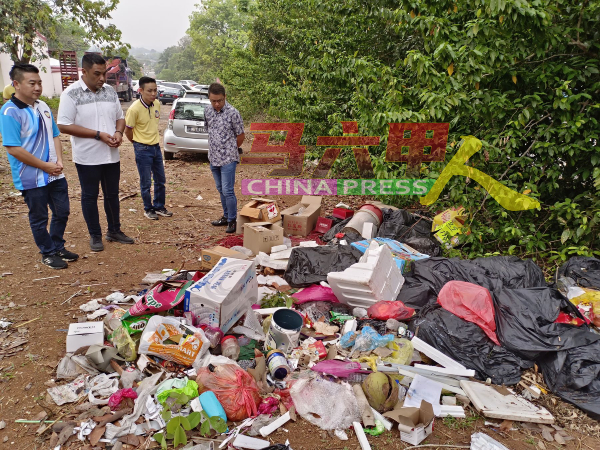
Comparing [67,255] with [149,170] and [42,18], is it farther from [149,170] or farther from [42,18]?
[42,18]

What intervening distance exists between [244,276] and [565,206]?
3.26m

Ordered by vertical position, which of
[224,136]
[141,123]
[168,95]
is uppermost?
[168,95]

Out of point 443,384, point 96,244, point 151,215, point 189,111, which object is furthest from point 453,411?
point 189,111

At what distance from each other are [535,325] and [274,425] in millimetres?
2058

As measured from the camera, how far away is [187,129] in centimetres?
926

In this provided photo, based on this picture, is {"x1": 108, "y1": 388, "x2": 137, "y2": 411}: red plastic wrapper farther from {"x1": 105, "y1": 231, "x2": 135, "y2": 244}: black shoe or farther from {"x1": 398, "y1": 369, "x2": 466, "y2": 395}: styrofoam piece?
{"x1": 105, "y1": 231, "x2": 135, "y2": 244}: black shoe

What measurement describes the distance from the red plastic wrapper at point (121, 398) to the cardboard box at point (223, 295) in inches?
26.8

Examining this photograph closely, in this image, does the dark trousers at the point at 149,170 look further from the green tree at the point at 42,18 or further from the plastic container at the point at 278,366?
the green tree at the point at 42,18

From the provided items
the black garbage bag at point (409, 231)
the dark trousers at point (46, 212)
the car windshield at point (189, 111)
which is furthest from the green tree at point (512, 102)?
the car windshield at point (189, 111)

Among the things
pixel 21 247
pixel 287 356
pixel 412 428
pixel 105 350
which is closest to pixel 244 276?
pixel 287 356

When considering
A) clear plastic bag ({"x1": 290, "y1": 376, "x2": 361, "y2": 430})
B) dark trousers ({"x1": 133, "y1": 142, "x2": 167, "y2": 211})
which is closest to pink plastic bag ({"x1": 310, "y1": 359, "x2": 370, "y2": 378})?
clear plastic bag ({"x1": 290, "y1": 376, "x2": 361, "y2": 430})

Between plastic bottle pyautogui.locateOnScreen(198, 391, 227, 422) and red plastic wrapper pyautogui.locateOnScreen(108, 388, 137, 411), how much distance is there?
44 centimetres

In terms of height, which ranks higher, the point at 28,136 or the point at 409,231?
the point at 28,136

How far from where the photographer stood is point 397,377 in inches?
112
